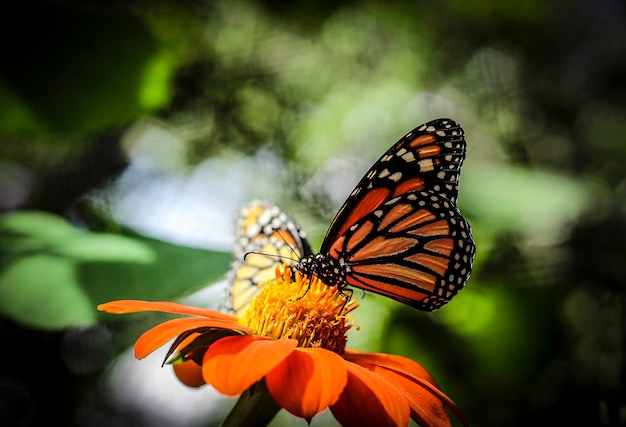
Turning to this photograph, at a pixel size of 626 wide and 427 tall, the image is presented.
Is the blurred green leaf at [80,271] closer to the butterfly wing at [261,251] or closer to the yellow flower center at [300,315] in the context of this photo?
the butterfly wing at [261,251]

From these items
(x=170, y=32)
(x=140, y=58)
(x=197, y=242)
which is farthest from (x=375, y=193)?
(x=170, y=32)

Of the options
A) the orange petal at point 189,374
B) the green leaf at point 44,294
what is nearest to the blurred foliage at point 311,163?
the green leaf at point 44,294

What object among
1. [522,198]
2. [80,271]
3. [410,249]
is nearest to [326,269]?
[410,249]

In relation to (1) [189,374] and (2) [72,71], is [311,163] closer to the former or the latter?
(2) [72,71]

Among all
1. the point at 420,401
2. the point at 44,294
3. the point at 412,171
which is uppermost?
the point at 412,171

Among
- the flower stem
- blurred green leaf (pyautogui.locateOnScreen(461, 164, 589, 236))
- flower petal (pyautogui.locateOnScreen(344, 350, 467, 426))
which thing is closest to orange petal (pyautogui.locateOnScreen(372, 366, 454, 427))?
flower petal (pyautogui.locateOnScreen(344, 350, 467, 426))

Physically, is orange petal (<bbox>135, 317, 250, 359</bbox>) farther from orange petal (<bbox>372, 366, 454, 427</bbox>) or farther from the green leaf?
the green leaf

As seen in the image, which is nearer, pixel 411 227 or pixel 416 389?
pixel 416 389
